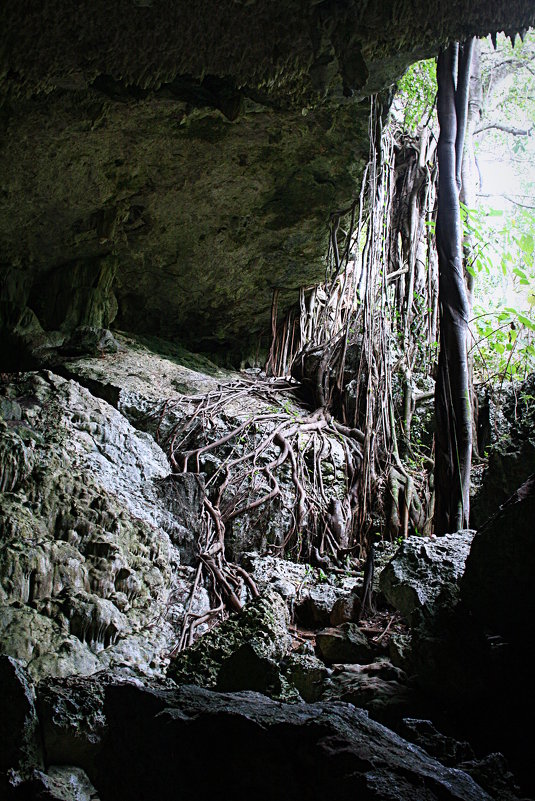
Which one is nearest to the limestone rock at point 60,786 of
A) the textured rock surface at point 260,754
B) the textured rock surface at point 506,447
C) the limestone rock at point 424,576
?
the textured rock surface at point 260,754

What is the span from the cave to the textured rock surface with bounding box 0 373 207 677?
16mm

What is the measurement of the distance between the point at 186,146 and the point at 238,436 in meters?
2.03

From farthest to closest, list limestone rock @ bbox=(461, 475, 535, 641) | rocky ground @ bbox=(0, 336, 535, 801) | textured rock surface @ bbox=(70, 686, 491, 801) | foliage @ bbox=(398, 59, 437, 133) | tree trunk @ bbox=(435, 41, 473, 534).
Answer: foliage @ bbox=(398, 59, 437, 133), tree trunk @ bbox=(435, 41, 473, 534), limestone rock @ bbox=(461, 475, 535, 641), rocky ground @ bbox=(0, 336, 535, 801), textured rock surface @ bbox=(70, 686, 491, 801)

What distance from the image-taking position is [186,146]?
448 cm

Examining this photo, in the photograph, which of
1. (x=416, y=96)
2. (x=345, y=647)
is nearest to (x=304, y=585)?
(x=345, y=647)

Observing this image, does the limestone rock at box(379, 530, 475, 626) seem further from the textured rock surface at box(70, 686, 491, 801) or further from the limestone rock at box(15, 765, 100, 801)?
the limestone rock at box(15, 765, 100, 801)

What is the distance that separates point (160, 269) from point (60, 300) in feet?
2.93

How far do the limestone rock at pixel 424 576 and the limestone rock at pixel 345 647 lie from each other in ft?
1.07

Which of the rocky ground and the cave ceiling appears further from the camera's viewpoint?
the cave ceiling

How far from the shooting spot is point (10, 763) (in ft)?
5.98

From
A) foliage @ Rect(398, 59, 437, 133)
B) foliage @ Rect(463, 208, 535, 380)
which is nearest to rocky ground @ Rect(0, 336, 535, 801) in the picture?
foliage @ Rect(463, 208, 535, 380)

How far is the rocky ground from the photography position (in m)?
1.46

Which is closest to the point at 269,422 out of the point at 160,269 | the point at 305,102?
the point at 160,269

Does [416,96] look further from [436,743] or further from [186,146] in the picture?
[436,743]
